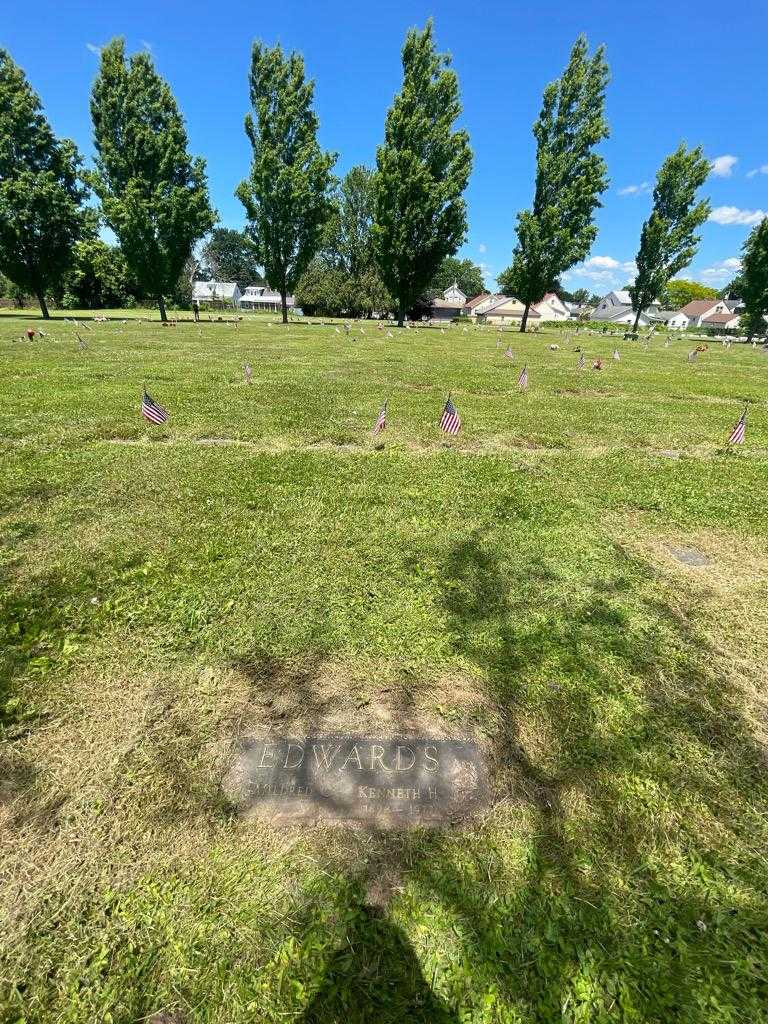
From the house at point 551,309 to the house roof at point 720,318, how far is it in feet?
82.2

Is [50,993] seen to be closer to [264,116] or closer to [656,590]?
[656,590]

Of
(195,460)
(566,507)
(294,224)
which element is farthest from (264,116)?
(566,507)

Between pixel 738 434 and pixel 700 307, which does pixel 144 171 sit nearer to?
pixel 738 434

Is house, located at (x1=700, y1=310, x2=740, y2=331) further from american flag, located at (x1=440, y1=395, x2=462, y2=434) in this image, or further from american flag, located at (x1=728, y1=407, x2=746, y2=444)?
american flag, located at (x1=440, y1=395, x2=462, y2=434)

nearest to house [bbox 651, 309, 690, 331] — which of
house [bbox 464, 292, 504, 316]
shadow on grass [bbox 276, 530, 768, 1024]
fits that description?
house [bbox 464, 292, 504, 316]

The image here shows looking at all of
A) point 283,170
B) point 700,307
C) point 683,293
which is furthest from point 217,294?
point 683,293

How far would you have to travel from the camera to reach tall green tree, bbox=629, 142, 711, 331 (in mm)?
43656

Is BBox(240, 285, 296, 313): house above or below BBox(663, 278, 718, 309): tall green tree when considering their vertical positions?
below

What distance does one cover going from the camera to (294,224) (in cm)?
3694

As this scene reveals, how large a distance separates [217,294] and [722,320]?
9276cm

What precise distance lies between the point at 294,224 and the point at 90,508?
38510 millimetres

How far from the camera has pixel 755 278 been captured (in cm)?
4750

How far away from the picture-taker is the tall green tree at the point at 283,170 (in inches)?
1341

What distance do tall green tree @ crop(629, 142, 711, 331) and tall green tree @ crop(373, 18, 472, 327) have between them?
2234 centimetres
